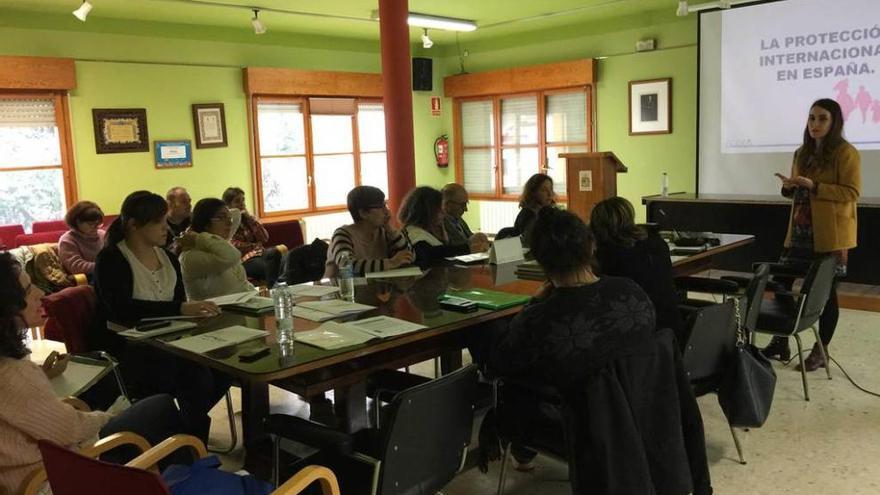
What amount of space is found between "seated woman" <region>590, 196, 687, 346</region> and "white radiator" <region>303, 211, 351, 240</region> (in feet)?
20.2

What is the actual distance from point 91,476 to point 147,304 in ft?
4.65

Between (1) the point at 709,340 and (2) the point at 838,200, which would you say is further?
(2) the point at 838,200

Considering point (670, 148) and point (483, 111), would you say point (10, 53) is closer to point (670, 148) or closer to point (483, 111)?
point (483, 111)

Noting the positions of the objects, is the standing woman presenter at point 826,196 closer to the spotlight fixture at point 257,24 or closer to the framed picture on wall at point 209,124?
the spotlight fixture at point 257,24

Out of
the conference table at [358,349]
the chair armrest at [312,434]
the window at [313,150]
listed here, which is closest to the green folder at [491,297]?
the conference table at [358,349]

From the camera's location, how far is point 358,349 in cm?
216

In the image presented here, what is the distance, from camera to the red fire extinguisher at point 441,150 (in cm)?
983

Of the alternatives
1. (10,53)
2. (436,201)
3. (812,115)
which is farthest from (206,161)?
(812,115)

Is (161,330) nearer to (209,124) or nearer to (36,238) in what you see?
(36,238)

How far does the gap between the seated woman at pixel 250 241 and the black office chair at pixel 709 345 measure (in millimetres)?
3604

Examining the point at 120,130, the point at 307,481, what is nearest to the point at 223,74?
the point at 120,130

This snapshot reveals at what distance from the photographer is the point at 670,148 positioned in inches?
307

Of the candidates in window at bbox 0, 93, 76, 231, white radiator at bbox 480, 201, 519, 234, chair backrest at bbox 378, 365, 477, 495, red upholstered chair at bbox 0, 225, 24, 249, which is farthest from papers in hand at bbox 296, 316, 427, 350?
white radiator at bbox 480, 201, 519, 234

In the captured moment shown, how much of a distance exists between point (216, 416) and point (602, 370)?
7.89 ft
